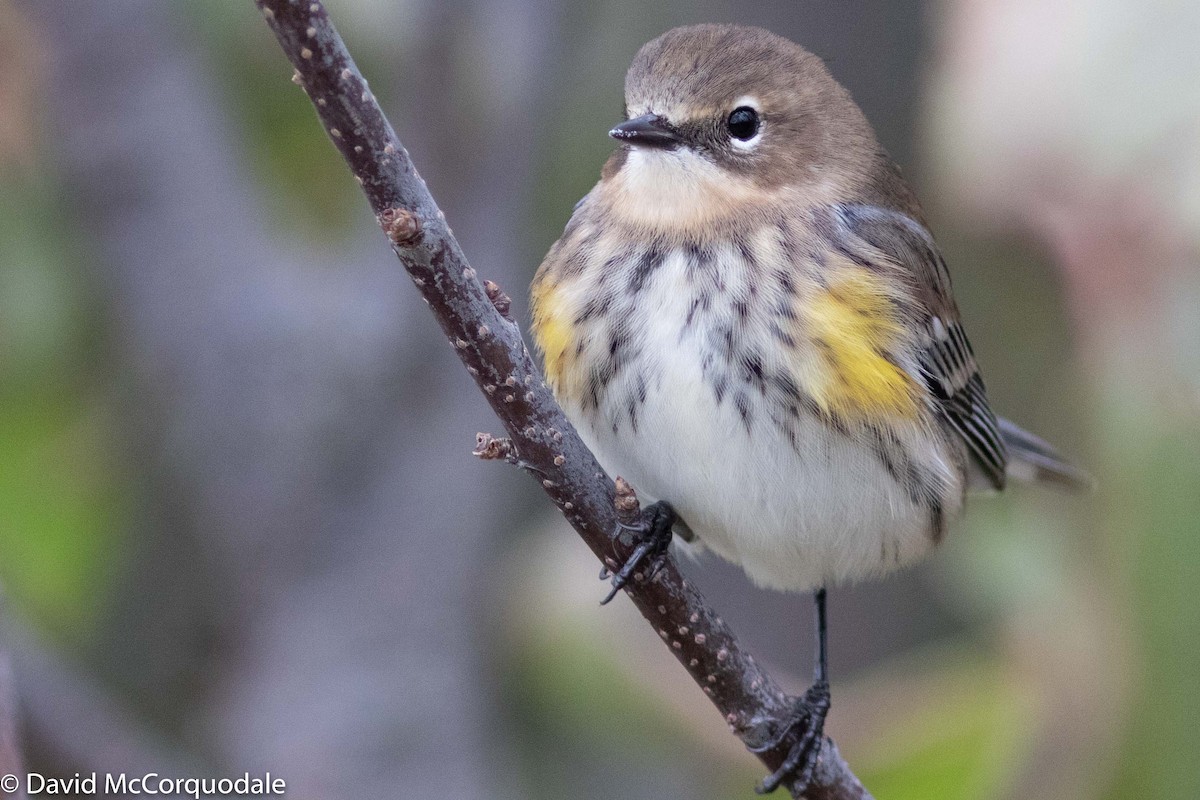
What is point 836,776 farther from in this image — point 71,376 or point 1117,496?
point 71,376

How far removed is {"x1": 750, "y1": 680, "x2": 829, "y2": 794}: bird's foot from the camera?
7.13ft

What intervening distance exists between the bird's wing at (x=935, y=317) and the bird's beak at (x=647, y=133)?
1.15 ft

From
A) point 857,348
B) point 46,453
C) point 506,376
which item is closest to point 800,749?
point 857,348

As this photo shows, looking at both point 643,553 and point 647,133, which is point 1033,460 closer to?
point 647,133

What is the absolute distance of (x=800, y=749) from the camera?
2.21 meters

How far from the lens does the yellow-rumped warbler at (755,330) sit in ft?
7.32

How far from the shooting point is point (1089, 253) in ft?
8.47

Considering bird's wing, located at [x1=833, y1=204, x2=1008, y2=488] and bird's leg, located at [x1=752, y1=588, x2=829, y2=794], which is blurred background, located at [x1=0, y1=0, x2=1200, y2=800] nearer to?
bird's wing, located at [x1=833, y1=204, x2=1008, y2=488]

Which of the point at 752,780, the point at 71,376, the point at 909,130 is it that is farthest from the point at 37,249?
the point at 909,130

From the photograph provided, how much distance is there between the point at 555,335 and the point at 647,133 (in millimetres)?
376

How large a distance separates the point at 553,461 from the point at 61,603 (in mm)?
1846

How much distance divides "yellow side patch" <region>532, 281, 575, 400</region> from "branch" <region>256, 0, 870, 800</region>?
0.54 metres

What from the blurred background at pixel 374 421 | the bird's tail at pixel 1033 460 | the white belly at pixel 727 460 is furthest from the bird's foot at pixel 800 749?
the bird's tail at pixel 1033 460

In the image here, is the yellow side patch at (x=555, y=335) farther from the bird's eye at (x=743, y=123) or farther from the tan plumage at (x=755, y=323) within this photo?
the bird's eye at (x=743, y=123)
